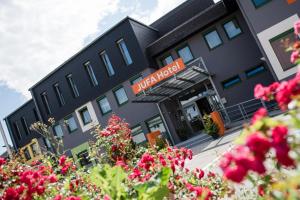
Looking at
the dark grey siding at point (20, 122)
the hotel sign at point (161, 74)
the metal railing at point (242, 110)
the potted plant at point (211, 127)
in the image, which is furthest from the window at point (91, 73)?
the potted plant at point (211, 127)

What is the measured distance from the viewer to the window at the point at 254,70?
58.2 feet

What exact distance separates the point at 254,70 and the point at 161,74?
5851 mm

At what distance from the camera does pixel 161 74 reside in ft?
53.7

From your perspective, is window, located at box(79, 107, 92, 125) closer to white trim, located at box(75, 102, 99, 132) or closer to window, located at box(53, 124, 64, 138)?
white trim, located at box(75, 102, 99, 132)

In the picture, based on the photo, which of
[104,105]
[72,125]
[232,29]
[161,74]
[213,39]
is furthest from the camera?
[72,125]

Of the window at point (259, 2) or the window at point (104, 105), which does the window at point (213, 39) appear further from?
the window at point (104, 105)

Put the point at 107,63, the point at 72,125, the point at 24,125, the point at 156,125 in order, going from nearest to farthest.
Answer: the point at 156,125
the point at 107,63
the point at 72,125
the point at 24,125

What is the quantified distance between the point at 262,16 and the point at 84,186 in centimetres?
1357

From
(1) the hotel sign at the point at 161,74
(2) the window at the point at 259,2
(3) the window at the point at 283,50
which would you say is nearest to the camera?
(3) the window at the point at 283,50

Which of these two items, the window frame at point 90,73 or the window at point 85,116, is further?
the window at point 85,116

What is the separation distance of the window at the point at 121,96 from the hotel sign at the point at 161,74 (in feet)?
18.2

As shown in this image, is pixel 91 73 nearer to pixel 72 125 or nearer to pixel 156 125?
pixel 72 125

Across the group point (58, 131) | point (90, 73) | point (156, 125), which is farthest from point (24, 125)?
point (156, 125)

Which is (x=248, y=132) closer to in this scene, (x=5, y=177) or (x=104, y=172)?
(x=104, y=172)
